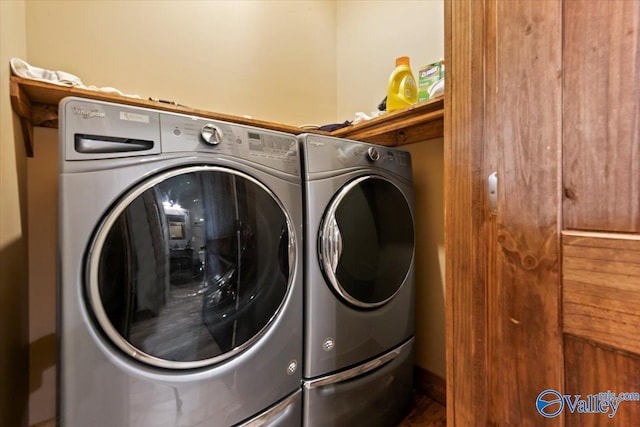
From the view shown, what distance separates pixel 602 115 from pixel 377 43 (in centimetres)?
172

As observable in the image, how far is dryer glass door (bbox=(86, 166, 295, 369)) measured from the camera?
63 cm

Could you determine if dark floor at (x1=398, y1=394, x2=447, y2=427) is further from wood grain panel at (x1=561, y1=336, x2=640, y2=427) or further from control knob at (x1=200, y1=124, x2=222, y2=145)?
control knob at (x1=200, y1=124, x2=222, y2=145)

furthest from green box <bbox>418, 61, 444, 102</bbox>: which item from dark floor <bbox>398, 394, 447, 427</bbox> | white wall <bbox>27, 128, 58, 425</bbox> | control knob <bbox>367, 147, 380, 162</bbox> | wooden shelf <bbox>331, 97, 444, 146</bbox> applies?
white wall <bbox>27, 128, 58, 425</bbox>

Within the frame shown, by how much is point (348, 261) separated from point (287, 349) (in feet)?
1.19

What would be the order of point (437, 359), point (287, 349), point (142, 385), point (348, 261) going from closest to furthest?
1. point (142, 385)
2. point (287, 349)
3. point (348, 261)
4. point (437, 359)

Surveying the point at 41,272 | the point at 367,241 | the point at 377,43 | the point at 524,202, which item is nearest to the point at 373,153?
the point at 367,241

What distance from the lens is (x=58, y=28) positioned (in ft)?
3.79

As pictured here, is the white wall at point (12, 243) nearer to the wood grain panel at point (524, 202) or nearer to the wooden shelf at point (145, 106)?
the wooden shelf at point (145, 106)

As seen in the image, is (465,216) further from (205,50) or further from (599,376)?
(205,50)

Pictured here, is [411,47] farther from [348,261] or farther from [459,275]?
[459,275]

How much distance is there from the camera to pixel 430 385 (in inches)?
55.9

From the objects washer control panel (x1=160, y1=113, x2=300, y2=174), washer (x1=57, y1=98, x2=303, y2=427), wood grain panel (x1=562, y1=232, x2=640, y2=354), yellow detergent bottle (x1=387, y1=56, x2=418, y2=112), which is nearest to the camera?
wood grain panel (x1=562, y1=232, x2=640, y2=354)

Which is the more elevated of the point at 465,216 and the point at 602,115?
the point at 602,115

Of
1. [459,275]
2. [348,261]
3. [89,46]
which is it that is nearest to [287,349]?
[348,261]
